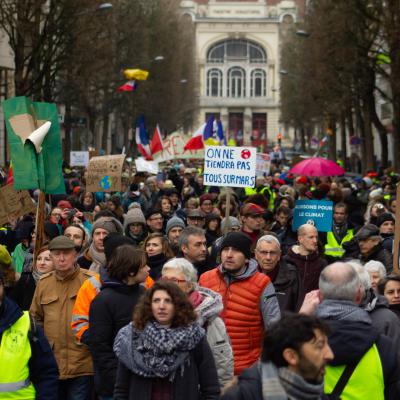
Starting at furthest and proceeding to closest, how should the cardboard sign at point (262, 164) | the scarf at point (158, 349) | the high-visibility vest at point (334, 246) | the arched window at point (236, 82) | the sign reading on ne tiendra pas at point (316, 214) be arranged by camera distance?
1. the arched window at point (236, 82)
2. the cardboard sign at point (262, 164)
3. the sign reading on ne tiendra pas at point (316, 214)
4. the high-visibility vest at point (334, 246)
5. the scarf at point (158, 349)

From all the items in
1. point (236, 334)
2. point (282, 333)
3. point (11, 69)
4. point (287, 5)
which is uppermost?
point (287, 5)

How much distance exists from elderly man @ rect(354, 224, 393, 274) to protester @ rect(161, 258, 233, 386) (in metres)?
3.72

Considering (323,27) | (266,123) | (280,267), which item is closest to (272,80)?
(266,123)

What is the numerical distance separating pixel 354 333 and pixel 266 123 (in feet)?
404

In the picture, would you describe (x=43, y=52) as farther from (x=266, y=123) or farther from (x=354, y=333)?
(x=266, y=123)

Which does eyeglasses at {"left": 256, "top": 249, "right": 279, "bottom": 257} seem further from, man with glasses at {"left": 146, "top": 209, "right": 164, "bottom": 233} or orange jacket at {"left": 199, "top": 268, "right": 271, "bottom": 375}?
man with glasses at {"left": 146, "top": 209, "right": 164, "bottom": 233}

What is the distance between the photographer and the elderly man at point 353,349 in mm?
4512

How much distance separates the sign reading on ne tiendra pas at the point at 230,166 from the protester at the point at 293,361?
22.3ft

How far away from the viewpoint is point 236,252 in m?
6.48

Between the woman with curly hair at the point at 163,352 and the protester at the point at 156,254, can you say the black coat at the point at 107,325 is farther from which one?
the protester at the point at 156,254

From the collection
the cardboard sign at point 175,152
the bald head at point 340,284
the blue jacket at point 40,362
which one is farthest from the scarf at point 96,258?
the cardboard sign at point 175,152

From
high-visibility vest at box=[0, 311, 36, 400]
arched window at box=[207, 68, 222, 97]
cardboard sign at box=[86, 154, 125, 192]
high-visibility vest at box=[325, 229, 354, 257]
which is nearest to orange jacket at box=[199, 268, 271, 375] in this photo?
high-visibility vest at box=[0, 311, 36, 400]

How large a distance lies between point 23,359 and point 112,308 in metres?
0.89

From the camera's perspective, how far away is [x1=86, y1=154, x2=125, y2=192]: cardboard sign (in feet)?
51.2
